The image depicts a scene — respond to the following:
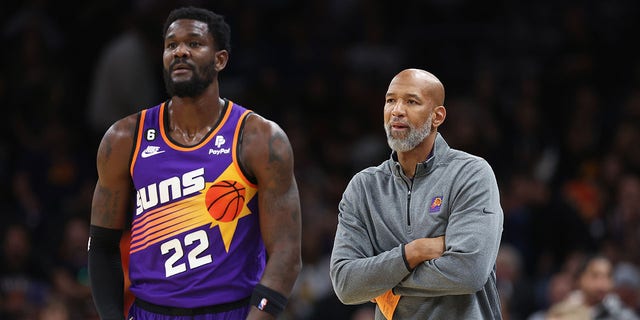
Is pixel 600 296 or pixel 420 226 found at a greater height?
pixel 420 226

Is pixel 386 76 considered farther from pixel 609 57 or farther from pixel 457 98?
pixel 609 57

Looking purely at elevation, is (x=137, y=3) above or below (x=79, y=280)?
above

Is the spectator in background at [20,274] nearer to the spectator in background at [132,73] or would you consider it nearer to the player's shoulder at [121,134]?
the spectator in background at [132,73]

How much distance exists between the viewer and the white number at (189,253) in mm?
5340

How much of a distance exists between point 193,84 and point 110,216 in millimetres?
795

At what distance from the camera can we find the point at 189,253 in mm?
5363

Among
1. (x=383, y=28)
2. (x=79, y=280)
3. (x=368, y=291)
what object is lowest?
(x=79, y=280)

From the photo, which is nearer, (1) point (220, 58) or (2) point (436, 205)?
(2) point (436, 205)

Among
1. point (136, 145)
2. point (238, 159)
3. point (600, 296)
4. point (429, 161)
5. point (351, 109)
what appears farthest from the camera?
point (351, 109)

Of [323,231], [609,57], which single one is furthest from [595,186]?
[323,231]

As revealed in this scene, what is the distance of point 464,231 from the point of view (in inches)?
196

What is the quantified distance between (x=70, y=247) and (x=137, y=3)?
355cm

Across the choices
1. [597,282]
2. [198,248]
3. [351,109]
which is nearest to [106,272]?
[198,248]

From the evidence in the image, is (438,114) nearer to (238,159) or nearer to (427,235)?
(427,235)
